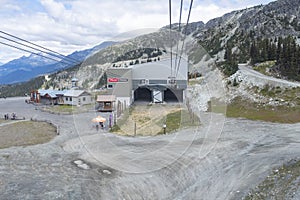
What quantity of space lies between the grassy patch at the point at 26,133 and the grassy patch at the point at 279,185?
17699 mm

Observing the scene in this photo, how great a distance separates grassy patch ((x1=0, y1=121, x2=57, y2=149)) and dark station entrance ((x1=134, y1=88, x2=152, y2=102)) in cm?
1605

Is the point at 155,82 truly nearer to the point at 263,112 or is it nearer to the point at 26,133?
the point at 263,112

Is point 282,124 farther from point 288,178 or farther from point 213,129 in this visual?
point 288,178

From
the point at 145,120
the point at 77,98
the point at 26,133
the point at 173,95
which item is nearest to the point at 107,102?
the point at 145,120

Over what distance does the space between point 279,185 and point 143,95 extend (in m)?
34.9

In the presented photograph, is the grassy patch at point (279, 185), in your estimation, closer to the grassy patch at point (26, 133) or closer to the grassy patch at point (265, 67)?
the grassy patch at point (26, 133)

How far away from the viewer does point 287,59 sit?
40.8 metres

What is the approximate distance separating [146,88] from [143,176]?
99.4ft

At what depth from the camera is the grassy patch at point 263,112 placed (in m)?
25.8

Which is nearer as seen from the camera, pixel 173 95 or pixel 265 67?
pixel 265 67

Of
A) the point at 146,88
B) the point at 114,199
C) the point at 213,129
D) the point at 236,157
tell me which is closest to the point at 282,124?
the point at 213,129

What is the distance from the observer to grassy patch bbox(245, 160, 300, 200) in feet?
36.7

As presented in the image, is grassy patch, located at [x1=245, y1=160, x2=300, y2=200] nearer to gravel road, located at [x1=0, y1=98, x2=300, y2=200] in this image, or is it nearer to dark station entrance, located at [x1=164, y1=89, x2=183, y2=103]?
gravel road, located at [x1=0, y1=98, x2=300, y2=200]

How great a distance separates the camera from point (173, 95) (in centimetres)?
4650
